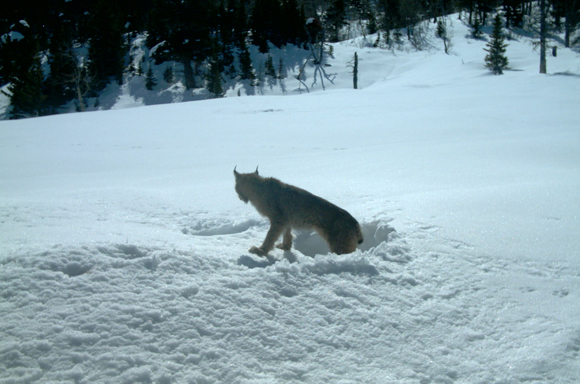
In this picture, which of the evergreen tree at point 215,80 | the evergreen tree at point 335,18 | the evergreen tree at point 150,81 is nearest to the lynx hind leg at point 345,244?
the evergreen tree at point 215,80

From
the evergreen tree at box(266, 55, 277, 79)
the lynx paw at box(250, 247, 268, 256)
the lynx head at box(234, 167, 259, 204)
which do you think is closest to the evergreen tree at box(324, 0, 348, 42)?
the evergreen tree at box(266, 55, 277, 79)

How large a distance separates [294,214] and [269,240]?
56 cm

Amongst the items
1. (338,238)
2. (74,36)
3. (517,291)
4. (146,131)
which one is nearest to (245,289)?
(338,238)

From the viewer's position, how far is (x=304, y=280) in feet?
9.03

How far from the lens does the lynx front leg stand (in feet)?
11.6

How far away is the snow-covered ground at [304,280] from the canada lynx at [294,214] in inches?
12.7

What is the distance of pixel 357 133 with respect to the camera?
12.0 metres

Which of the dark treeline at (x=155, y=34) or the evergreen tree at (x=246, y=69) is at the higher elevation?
the dark treeline at (x=155, y=34)

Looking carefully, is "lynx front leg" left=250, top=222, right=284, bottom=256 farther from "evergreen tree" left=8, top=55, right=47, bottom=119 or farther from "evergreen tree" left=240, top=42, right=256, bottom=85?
"evergreen tree" left=8, top=55, right=47, bottom=119

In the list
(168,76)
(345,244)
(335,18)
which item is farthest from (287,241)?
(335,18)

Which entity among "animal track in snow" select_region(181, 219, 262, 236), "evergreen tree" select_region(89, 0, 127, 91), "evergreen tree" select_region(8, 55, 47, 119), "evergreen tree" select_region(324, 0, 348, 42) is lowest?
"animal track in snow" select_region(181, 219, 262, 236)

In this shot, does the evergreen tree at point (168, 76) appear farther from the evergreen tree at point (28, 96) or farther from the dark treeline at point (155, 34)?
the evergreen tree at point (28, 96)

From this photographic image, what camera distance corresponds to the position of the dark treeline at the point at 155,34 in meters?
37.2

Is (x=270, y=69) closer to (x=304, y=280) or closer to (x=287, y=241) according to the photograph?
(x=287, y=241)
